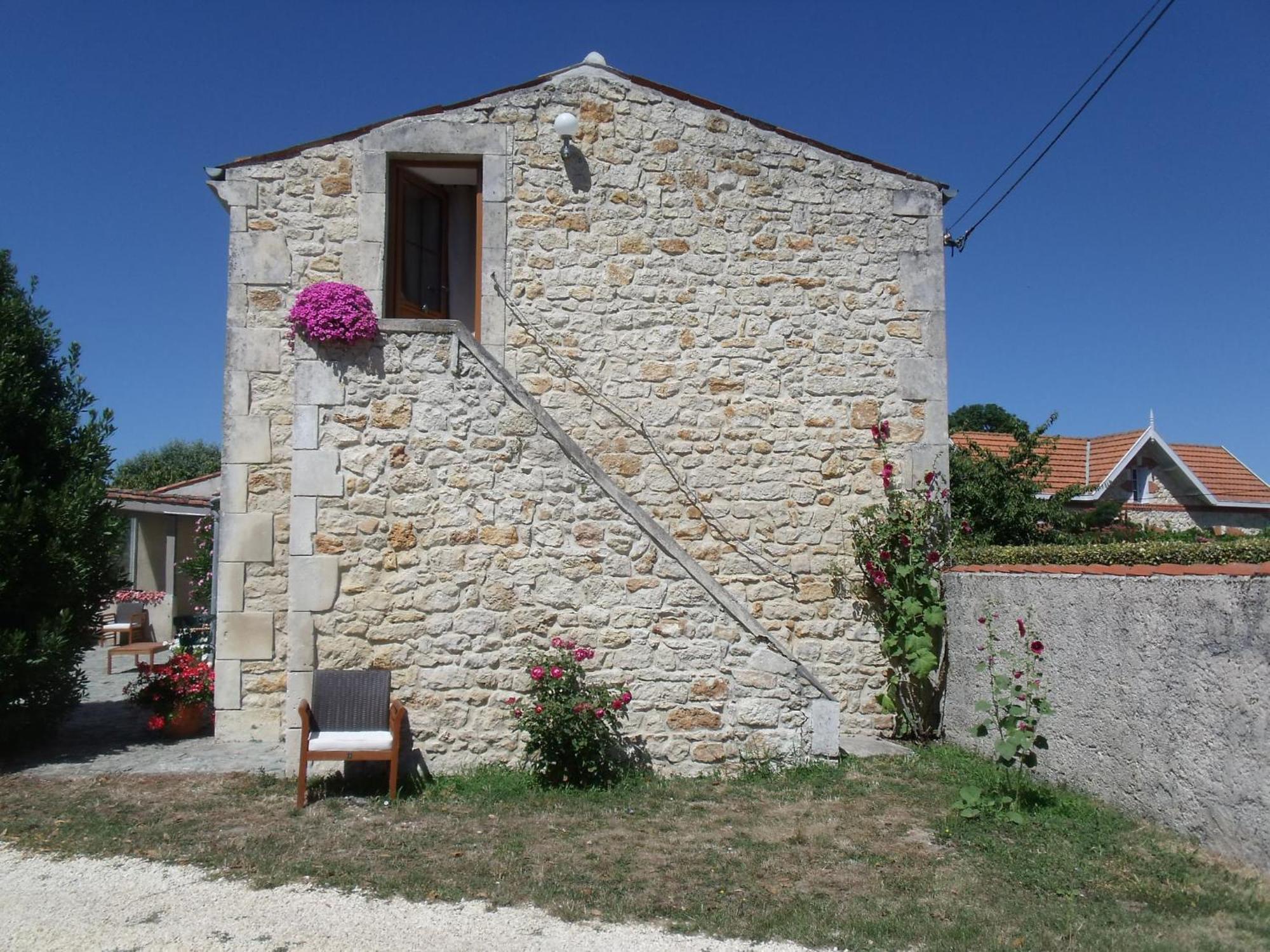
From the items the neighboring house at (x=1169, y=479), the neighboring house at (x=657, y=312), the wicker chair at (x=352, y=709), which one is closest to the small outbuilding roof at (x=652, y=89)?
the neighboring house at (x=657, y=312)

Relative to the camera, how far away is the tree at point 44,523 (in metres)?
7.60

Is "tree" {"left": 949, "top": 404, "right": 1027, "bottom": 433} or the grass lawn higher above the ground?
"tree" {"left": 949, "top": 404, "right": 1027, "bottom": 433}

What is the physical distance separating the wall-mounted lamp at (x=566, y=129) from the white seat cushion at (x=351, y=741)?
5.30 meters

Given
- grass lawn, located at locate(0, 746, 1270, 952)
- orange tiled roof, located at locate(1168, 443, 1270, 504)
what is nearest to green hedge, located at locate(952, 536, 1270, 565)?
grass lawn, located at locate(0, 746, 1270, 952)

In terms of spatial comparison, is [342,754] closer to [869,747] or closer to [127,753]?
[127,753]

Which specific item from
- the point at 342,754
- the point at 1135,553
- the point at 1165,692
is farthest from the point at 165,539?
the point at 1165,692

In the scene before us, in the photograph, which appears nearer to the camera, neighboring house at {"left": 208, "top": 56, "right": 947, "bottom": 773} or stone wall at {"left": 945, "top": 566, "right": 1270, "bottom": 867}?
stone wall at {"left": 945, "top": 566, "right": 1270, "bottom": 867}

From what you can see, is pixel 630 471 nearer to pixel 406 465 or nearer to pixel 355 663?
pixel 406 465

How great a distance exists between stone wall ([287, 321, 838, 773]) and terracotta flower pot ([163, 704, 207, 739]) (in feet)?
7.39

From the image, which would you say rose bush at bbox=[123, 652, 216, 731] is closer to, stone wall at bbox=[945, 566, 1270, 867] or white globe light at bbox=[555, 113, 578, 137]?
white globe light at bbox=[555, 113, 578, 137]

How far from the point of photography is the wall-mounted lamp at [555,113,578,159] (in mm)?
8516

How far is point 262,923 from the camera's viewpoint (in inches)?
178

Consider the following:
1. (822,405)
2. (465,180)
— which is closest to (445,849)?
(822,405)

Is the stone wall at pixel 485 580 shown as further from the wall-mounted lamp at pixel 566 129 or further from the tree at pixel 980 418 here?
the tree at pixel 980 418
